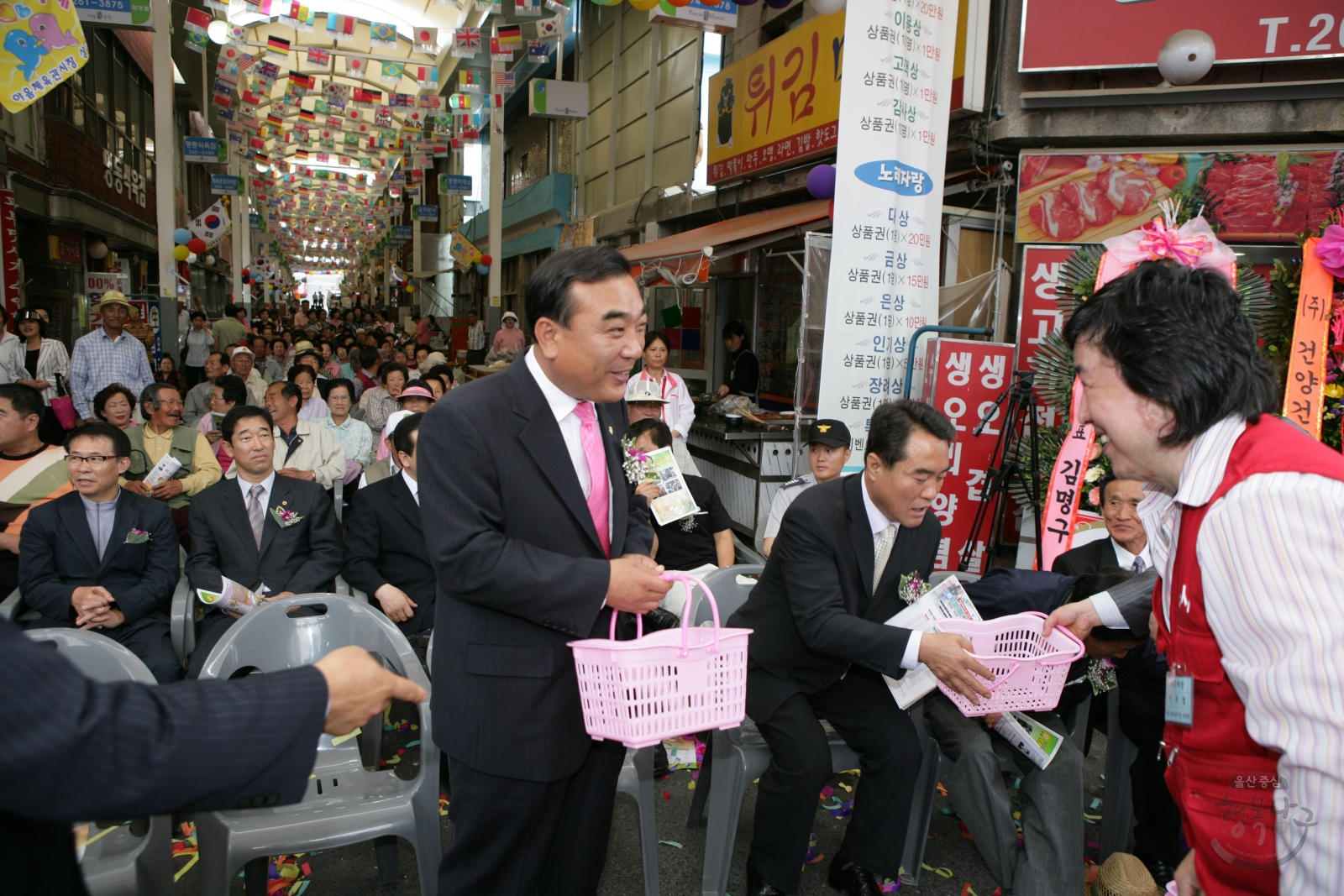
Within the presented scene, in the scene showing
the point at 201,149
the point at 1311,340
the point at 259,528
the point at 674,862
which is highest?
the point at 201,149

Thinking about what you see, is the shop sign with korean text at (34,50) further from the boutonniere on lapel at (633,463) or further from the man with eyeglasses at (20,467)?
the boutonniere on lapel at (633,463)

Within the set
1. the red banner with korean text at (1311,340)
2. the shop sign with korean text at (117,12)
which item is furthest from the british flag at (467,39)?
the red banner with korean text at (1311,340)

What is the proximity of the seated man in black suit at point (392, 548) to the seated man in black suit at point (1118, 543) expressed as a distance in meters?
2.71

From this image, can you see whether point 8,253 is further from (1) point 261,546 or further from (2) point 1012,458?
(2) point 1012,458

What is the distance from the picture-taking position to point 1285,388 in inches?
167

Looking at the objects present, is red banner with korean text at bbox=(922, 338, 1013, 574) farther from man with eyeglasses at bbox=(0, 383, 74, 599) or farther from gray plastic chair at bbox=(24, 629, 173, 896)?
man with eyeglasses at bbox=(0, 383, 74, 599)

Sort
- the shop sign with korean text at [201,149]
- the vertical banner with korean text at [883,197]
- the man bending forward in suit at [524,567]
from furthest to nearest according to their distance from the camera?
the shop sign with korean text at [201,149] < the vertical banner with korean text at [883,197] < the man bending forward in suit at [524,567]

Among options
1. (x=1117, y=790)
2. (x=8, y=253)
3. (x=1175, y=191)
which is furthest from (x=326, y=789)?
(x=8, y=253)

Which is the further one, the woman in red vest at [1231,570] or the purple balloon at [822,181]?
the purple balloon at [822,181]

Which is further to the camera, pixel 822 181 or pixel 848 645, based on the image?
pixel 822 181

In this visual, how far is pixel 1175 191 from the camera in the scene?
6.08 metres

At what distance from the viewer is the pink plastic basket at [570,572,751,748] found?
1.74 meters

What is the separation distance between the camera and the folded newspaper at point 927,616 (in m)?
2.53

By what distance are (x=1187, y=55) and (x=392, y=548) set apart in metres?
5.63
